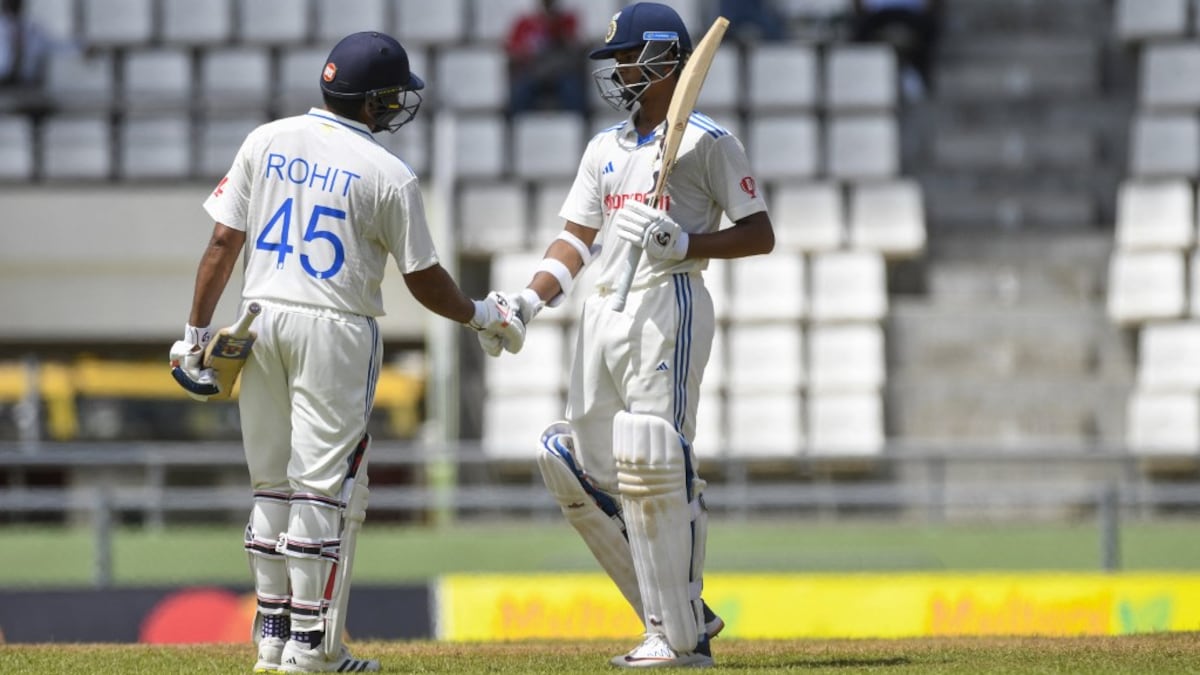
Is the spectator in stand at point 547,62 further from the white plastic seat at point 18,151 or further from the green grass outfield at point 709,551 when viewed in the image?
the green grass outfield at point 709,551

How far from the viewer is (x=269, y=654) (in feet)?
18.9

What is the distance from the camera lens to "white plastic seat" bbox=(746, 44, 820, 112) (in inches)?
659

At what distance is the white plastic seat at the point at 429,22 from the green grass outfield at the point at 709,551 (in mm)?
6214

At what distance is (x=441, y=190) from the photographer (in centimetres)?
1552

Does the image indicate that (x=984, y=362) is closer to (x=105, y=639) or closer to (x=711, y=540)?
(x=711, y=540)

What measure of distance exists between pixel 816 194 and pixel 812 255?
558 millimetres

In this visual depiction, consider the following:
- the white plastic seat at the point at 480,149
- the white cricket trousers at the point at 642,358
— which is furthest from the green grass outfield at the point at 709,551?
the white cricket trousers at the point at 642,358

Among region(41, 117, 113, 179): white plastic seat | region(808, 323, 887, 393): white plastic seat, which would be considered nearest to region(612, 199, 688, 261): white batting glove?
region(808, 323, 887, 393): white plastic seat

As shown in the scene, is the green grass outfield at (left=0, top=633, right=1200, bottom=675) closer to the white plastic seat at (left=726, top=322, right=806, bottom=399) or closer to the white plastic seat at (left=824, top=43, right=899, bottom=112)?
the white plastic seat at (left=726, top=322, right=806, bottom=399)

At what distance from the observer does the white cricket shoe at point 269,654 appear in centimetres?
575

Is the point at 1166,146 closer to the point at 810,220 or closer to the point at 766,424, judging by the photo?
the point at 810,220

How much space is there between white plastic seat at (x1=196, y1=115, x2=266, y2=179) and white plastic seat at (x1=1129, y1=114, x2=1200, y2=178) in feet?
24.3

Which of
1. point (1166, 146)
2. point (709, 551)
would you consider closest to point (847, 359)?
point (1166, 146)

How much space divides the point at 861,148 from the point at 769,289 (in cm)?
168
